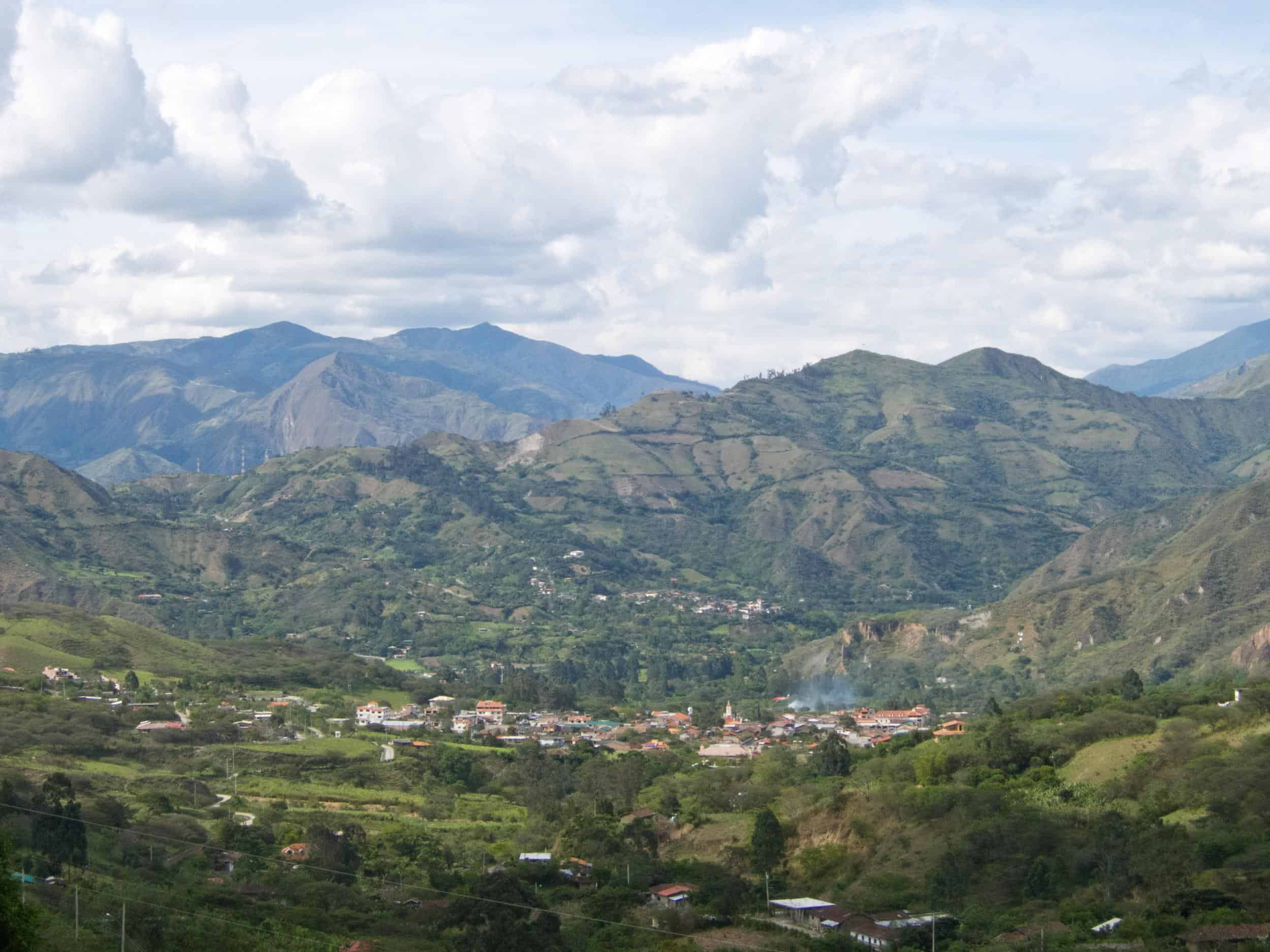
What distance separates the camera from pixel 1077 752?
74875 mm

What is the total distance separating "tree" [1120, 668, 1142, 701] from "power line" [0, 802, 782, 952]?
3978 centimetres

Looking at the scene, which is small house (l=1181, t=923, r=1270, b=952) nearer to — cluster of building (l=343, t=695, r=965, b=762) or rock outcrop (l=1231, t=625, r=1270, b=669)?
cluster of building (l=343, t=695, r=965, b=762)

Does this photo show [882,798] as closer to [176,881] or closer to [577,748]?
[176,881]

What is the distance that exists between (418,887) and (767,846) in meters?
14.4

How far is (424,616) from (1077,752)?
129 meters

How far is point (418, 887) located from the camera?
61.1 metres

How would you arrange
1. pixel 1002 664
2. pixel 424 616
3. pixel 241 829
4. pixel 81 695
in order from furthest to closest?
pixel 424 616, pixel 1002 664, pixel 81 695, pixel 241 829

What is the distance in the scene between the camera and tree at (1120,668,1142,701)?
88000mm

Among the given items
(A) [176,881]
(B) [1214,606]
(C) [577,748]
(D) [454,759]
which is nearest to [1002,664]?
(B) [1214,606]

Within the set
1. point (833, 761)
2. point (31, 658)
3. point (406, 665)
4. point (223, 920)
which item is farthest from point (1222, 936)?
point (406, 665)

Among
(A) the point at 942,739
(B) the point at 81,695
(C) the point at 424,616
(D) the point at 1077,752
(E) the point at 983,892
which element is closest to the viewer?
(E) the point at 983,892

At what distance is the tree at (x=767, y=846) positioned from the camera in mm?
66500

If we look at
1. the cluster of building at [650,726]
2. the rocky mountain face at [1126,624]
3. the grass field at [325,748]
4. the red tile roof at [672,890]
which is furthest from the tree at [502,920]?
the rocky mountain face at [1126,624]

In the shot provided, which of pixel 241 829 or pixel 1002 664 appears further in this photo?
pixel 1002 664
